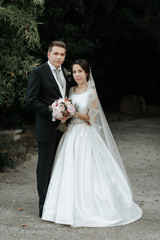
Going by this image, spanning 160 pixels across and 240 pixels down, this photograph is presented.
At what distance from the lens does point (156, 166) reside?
7.56 meters

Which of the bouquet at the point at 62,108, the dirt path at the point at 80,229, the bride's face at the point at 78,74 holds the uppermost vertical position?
the bride's face at the point at 78,74

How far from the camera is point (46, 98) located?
166 inches

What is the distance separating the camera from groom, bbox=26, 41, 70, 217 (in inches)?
161

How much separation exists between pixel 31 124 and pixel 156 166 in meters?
6.24

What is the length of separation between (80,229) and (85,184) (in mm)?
492

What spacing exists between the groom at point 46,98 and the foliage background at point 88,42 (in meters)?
1.83

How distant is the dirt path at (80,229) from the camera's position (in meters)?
3.80

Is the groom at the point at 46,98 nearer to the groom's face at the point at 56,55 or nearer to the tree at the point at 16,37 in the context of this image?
the groom's face at the point at 56,55

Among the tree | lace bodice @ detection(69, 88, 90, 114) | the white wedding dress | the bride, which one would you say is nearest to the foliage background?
the tree

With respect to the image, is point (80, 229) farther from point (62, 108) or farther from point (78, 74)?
point (78, 74)

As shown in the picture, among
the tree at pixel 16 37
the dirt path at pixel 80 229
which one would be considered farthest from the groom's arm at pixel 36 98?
the tree at pixel 16 37

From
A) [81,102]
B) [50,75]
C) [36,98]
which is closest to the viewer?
[36,98]

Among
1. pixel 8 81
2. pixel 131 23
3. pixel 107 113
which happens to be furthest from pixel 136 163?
pixel 107 113

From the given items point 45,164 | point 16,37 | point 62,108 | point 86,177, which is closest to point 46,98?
point 62,108
